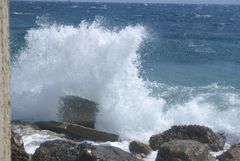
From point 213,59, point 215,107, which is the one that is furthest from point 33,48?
point 213,59

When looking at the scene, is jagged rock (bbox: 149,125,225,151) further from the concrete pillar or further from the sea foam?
the concrete pillar

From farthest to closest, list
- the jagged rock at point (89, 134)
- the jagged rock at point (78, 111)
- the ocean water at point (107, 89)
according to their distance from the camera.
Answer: the ocean water at point (107, 89), the jagged rock at point (78, 111), the jagged rock at point (89, 134)

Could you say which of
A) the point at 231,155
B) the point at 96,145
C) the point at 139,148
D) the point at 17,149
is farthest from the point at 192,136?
the point at 17,149

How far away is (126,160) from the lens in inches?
278

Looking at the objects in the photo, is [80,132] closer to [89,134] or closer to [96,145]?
[89,134]

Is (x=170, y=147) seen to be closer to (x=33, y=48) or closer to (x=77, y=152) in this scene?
(x=77, y=152)

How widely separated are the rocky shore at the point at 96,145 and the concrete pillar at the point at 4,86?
13.8ft

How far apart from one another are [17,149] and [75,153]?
3.01ft

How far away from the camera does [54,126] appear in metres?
9.56

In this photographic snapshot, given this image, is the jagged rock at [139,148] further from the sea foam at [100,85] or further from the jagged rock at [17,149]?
the jagged rock at [17,149]

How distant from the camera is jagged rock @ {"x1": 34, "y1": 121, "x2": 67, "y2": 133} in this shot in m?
9.48

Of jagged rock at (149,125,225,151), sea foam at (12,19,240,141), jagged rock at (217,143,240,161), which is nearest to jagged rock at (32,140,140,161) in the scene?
jagged rock at (217,143,240,161)

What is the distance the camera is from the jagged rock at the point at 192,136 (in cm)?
888

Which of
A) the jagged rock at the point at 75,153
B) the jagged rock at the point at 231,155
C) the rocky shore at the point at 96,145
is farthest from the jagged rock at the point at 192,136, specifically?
the jagged rock at the point at 75,153
